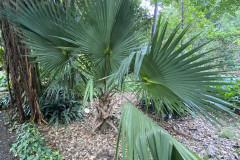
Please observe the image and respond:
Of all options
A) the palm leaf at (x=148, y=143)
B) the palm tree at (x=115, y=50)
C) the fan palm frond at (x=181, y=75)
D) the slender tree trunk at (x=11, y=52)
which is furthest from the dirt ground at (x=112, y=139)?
the palm leaf at (x=148, y=143)

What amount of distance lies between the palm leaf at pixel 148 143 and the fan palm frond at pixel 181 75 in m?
0.29

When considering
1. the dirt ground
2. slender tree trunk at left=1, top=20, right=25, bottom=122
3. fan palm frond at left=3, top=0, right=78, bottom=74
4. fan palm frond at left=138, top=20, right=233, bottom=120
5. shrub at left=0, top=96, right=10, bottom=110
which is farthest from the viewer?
shrub at left=0, top=96, right=10, bottom=110

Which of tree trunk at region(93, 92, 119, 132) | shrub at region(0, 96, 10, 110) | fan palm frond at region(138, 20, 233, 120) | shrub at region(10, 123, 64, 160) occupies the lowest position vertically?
shrub at region(10, 123, 64, 160)

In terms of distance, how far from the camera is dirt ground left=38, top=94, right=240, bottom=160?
1578mm

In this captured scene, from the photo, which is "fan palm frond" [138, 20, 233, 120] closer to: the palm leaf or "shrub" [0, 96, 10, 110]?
→ the palm leaf

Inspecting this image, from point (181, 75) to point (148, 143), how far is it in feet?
1.44

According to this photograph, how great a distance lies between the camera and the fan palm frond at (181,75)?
760 millimetres

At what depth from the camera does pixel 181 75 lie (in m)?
0.82

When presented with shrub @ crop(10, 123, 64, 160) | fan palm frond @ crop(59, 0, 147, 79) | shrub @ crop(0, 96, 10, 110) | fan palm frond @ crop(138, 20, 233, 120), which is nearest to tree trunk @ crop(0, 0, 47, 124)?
shrub @ crop(10, 123, 64, 160)

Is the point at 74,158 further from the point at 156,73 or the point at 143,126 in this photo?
the point at 156,73

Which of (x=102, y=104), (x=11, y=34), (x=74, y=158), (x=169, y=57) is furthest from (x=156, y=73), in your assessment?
(x=11, y=34)

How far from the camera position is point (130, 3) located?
1.28 metres

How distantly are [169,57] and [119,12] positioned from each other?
2.38 ft

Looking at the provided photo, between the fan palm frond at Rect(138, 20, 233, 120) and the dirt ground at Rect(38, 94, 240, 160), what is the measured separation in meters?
0.90
